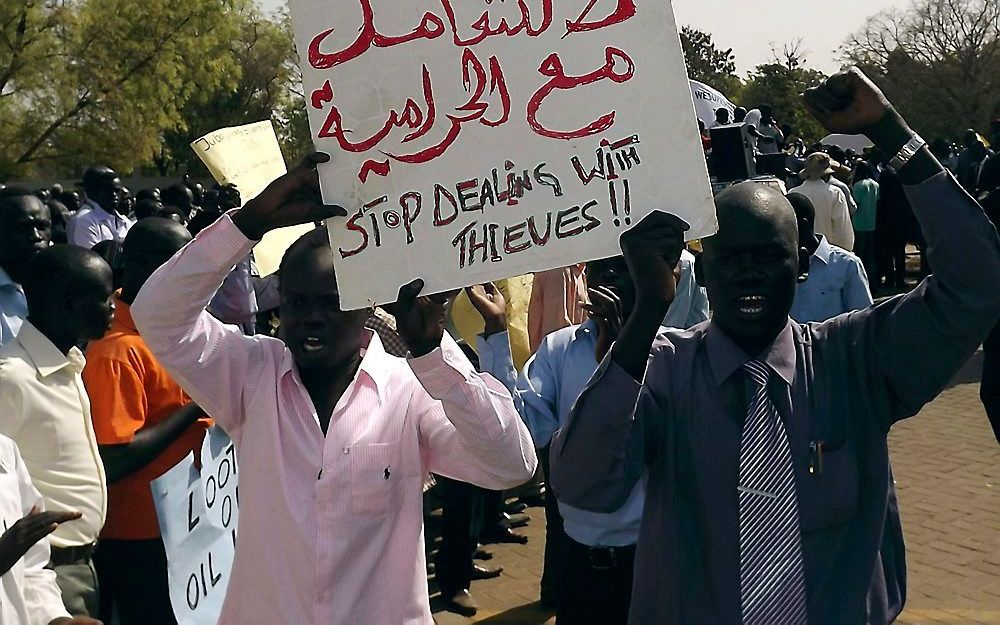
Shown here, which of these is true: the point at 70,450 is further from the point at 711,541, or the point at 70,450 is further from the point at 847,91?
the point at 847,91

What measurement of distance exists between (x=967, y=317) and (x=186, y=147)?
44.5m

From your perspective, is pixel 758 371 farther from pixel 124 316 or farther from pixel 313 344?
pixel 124 316

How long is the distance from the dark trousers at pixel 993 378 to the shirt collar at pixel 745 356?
4037 mm

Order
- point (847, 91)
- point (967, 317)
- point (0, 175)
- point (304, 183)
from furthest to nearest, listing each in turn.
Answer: point (0, 175), point (304, 183), point (847, 91), point (967, 317)

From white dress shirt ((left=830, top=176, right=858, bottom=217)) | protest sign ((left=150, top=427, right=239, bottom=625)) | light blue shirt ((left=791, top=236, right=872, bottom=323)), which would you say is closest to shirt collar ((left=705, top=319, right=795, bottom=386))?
protest sign ((left=150, top=427, right=239, bottom=625))

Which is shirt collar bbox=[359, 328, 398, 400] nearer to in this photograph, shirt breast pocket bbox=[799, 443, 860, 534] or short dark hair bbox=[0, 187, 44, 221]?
shirt breast pocket bbox=[799, 443, 860, 534]

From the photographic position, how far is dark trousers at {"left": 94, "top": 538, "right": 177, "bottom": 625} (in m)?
3.46

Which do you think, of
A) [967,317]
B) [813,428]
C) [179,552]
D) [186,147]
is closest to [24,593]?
[179,552]

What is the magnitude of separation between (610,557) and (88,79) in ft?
99.4

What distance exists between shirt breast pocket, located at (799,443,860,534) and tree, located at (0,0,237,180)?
1203 inches

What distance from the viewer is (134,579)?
3461mm

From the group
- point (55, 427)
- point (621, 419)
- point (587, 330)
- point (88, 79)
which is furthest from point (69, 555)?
point (88, 79)

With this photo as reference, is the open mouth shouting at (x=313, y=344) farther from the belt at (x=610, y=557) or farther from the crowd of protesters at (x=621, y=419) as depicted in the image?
the belt at (x=610, y=557)

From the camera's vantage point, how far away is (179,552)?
3236 mm
